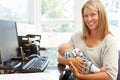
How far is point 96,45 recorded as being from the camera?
1611 mm

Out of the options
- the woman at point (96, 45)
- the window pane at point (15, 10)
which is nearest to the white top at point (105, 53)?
the woman at point (96, 45)

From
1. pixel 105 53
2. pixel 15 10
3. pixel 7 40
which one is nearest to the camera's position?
pixel 105 53

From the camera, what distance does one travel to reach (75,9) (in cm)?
324

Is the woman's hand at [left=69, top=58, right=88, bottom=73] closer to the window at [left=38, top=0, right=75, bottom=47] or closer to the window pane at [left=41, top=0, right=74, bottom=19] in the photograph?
the window at [left=38, top=0, right=75, bottom=47]

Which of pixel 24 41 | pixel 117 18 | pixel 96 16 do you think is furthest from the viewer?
pixel 117 18

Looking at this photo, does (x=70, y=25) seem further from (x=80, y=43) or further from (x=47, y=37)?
(x=80, y=43)

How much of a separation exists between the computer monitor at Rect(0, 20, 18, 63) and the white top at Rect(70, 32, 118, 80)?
63 centimetres

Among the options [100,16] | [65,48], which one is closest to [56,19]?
[65,48]

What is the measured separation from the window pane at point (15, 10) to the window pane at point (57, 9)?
0.30 m

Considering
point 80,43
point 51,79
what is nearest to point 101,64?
point 80,43

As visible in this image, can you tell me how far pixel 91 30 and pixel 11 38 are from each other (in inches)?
30.1

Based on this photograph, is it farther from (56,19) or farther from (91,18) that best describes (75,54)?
(56,19)

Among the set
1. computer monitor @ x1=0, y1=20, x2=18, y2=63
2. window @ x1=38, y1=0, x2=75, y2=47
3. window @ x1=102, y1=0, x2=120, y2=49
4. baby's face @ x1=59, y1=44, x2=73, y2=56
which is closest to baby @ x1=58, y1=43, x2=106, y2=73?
baby's face @ x1=59, y1=44, x2=73, y2=56

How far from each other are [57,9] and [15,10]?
0.71 m
